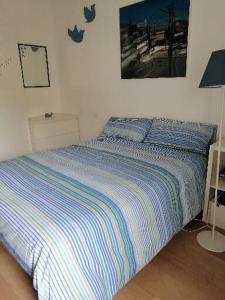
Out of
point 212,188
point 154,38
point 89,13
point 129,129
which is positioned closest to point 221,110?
point 212,188

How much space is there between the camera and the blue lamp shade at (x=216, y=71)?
1.56 meters

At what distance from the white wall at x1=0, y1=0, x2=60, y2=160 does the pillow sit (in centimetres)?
126

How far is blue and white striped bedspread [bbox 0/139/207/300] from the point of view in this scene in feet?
3.61

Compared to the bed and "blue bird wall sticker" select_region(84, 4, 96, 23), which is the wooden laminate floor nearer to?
the bed

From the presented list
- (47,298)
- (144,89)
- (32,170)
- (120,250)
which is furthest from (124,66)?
(47,298)

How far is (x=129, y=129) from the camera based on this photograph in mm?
2625

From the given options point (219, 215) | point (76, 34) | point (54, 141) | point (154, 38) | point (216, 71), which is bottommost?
point (219, 215)

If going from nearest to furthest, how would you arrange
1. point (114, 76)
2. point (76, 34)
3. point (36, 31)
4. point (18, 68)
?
point (114, 76)
point (18, 68)
point (76, 34)
point (36, 31)

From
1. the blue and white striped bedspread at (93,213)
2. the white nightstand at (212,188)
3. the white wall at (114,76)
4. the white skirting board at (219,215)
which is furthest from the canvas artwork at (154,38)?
the white skirting board at (219,215)

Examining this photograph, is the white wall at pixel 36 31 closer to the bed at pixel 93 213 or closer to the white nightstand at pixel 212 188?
the bed at pixel 93 213

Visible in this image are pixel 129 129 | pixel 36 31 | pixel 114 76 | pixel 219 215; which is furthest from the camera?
pixel 36 31

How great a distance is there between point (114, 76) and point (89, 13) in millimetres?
864

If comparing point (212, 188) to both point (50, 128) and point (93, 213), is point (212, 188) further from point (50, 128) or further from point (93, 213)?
point (50, 128)

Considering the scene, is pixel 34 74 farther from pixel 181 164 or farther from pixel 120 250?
pixel 120 250
